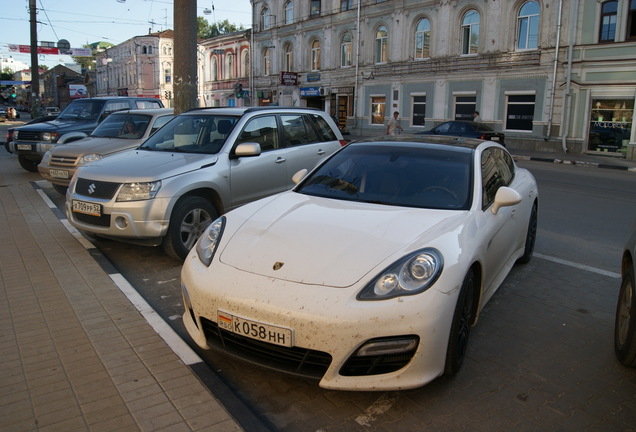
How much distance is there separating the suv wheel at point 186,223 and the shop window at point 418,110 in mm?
25708

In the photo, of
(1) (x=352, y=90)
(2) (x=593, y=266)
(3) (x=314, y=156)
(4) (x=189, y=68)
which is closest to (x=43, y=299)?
(3) (x=314, y=156)

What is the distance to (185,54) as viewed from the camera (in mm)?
10539

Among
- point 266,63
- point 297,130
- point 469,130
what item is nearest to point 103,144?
point 297,130

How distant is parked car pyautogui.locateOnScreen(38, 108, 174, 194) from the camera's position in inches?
346

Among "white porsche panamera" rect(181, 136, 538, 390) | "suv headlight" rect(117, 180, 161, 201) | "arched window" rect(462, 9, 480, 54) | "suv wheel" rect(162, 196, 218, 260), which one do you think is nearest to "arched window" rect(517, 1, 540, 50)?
"arched window" rect(462, 9, 480, 54)

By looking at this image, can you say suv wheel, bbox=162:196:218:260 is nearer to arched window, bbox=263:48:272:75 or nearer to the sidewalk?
the sidewalk

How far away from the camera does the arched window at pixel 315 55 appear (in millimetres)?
38062

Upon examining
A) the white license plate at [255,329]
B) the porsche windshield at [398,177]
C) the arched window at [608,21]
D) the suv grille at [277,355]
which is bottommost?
the suv grille at [277,355]

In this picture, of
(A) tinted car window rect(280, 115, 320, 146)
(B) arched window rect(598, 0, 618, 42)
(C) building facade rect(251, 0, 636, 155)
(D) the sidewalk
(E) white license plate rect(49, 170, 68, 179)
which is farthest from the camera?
(C) building facade rect(251, 0, 636, 155)

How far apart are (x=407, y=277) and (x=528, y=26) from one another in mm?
25794

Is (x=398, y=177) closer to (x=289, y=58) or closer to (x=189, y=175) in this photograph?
(x=189, y=175)

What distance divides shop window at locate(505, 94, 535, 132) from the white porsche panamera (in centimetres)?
2304

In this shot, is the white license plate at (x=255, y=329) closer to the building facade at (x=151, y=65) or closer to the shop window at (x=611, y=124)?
the shop window at (x=611, y=124)

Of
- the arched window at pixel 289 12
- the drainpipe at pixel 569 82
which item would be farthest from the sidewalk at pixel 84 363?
the arched window at pixel 289 12
